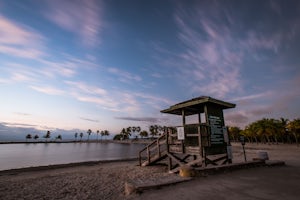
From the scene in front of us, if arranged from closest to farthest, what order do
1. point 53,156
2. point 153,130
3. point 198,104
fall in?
point 198,104, point 53,156, point 153,130

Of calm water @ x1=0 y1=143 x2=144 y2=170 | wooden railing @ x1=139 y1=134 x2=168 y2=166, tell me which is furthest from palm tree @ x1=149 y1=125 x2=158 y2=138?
wooden railing @ x1=139 y1=134 x2=168 y2=166

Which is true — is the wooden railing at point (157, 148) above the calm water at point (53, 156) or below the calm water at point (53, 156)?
above

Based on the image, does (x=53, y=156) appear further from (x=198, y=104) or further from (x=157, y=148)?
(x=198, y=104)

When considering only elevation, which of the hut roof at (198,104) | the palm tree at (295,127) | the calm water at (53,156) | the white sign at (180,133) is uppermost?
the palm tree at (295,127)

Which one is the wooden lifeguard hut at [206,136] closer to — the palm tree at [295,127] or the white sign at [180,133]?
the white sign at [180,133]

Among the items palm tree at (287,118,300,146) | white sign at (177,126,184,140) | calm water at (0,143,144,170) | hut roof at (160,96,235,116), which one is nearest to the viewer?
hut roof at (160,96,235,116)

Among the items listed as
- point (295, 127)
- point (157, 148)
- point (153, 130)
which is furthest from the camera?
point (153, 130)

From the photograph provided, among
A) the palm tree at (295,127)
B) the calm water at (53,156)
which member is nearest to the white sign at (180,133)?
the calm water at (53,156)

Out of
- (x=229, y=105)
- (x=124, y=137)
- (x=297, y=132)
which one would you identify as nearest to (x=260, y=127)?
(x=297, y=132)

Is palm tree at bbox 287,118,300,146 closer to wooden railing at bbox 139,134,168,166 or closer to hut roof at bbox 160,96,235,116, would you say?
hut roof at bbox 160,96,235,116

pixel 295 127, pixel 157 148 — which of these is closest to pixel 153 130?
→ pixel 295 127

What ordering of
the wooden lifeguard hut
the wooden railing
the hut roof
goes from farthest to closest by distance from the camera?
the wooden railing → the hut roof → the wooden lifeguard hut

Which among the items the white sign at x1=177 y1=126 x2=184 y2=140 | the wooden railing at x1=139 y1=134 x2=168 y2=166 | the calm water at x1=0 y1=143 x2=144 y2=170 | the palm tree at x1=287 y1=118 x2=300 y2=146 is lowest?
the calm water at x1=0 y1=143 x2=144 y2=170

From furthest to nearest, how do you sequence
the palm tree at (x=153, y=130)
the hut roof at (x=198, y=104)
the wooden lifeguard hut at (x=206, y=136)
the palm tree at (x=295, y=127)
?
1. the palm tree at (x=153, y=130)
2. the palm tree at (x=295, y=127)
3. the hut roof at (x=198, y=104)
4. the wooden lifeguard hut at (x=206, y=136)
